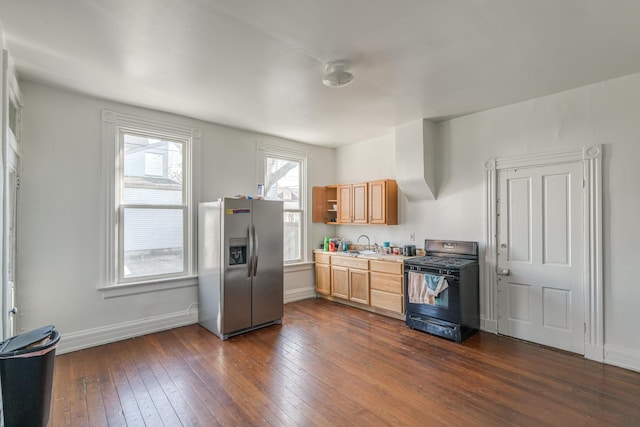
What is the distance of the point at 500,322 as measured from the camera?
149 inches

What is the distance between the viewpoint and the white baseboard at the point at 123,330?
131 inches

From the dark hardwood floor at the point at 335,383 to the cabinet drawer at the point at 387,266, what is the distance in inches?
34.8

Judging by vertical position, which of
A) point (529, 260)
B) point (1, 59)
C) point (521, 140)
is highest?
point (1, 59)

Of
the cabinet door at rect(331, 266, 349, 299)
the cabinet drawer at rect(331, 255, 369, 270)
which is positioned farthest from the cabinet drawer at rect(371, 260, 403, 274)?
the cabinet door at rect(331, 266, 349, 299)

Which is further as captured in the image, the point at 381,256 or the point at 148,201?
the point at 381,256

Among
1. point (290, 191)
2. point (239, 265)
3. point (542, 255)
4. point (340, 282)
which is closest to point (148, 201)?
point (239, 265)

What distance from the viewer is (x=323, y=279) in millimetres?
5418

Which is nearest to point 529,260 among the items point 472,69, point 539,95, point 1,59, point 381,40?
point 539,95

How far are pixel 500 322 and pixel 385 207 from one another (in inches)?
82.5

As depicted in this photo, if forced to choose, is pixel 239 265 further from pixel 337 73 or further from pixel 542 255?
pixel 542 255

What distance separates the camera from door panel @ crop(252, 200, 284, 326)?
4012 millimetres

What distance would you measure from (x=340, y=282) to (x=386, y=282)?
919 mm

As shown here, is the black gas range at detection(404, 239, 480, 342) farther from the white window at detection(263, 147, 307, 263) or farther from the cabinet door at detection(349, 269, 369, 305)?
the white window at detection(263, 147, 307, 263)

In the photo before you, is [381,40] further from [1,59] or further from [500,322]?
[500,322]
